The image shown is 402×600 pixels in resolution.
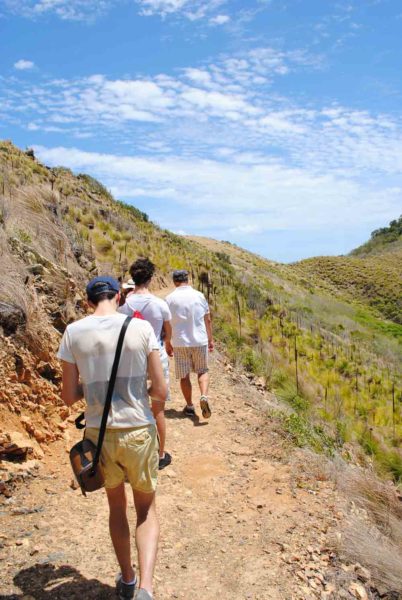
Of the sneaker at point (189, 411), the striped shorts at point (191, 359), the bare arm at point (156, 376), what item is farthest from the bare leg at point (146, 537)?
A: the sneaker at point (189, 411)

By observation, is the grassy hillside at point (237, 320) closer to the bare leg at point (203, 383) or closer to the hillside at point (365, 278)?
the bare leg at point (203, 383)

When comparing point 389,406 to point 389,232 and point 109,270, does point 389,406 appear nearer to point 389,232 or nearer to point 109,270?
point 109,270

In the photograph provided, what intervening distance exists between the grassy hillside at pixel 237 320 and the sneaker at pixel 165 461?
161 centimetres

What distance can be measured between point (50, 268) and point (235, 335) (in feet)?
20.7

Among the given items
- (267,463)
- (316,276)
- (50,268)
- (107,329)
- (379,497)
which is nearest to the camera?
(107,329)

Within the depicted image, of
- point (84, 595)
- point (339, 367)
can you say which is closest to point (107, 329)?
point (84, 595)

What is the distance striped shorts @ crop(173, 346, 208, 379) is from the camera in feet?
21.7

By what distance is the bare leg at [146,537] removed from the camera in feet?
10.1

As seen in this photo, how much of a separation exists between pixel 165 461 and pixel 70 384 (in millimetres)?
2828

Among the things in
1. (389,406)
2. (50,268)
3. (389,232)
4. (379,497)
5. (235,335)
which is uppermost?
(389,232)

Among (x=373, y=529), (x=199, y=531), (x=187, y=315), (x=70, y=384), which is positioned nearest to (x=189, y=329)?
(x=187, y=315)

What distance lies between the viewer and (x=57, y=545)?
4.12m

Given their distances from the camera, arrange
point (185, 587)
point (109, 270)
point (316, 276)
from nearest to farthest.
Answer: point (185, 587)
point (109, 270)
point (316, 276)

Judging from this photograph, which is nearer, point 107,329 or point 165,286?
point 107,329
